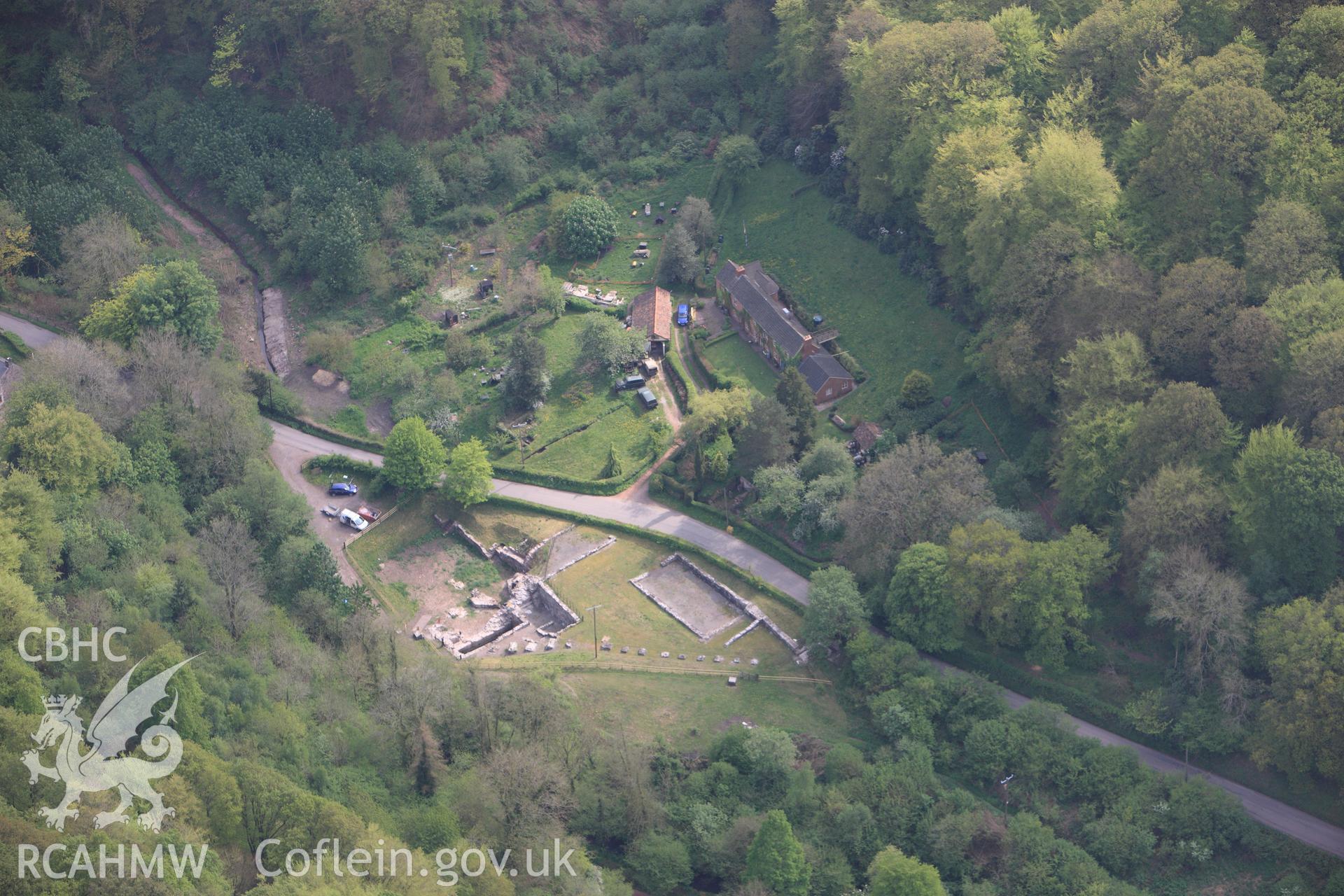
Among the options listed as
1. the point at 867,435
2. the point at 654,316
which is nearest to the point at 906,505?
the point at 867,435

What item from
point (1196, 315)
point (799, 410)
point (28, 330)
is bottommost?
point (28, 330)

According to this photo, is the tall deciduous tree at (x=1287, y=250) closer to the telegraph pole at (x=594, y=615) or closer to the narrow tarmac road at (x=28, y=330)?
the telegraph pole at (x=594, y=615)

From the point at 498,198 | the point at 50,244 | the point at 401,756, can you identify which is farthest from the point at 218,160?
the point at 401,756

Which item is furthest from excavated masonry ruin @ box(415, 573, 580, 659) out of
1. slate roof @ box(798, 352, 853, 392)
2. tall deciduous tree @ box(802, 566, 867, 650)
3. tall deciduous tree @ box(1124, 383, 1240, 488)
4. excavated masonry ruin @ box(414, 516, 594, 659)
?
tall deciduous tree @ box(1124, 383, 1240, 488)

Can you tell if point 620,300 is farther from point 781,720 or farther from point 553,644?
point 781,720

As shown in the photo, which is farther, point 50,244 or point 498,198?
point 498,198

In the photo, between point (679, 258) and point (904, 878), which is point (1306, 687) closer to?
point (904, 878)

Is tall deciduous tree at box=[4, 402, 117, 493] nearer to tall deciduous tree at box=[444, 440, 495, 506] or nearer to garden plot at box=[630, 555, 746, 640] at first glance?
tall deciduous tree at box=[444, 440, 495, 506]
